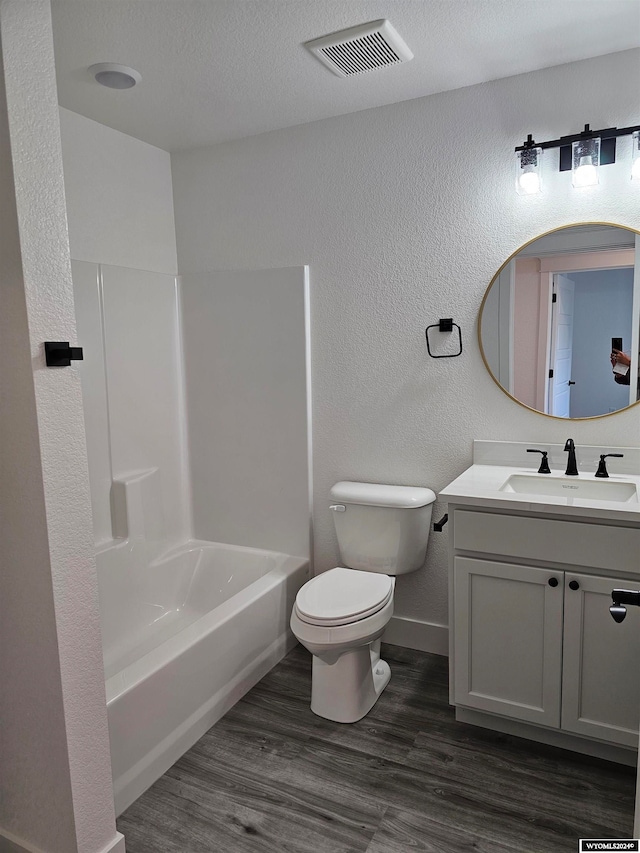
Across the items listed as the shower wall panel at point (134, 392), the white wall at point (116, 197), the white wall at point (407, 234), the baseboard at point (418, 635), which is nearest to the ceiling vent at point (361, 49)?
the white wall at point (407, 234)

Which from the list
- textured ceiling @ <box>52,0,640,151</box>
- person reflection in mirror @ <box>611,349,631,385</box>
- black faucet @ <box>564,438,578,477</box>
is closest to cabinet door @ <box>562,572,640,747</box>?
black faucet @ <box>564,438,578,477</box>

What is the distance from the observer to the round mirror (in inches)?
91.5

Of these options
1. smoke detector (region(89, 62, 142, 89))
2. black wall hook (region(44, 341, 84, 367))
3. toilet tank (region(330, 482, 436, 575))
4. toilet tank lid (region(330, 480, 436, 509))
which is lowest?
toilet tank (region(330, 482, 436, 575))

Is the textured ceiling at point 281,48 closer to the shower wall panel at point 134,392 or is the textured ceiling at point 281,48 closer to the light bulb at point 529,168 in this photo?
the light bulb at point 529,168

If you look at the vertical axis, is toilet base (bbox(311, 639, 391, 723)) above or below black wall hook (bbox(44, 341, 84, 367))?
below

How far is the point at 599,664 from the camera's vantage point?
6.55ft

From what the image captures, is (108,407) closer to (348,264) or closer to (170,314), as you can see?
(170,314)

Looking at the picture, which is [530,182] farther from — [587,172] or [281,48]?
[281,48]

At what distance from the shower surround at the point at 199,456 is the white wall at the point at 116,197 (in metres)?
0.11

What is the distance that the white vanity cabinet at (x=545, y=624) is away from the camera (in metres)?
1.96

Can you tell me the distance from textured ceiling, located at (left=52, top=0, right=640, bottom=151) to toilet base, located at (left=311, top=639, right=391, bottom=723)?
2.16 metres

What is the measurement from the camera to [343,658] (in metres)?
2.36

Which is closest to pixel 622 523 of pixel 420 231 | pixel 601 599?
pixel 601 599

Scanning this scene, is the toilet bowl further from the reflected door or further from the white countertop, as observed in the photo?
the reflected door
